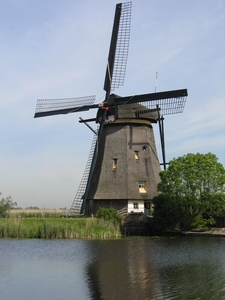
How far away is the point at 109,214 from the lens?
3038 centimetres

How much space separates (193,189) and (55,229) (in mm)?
9115

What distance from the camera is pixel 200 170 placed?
2961 cm

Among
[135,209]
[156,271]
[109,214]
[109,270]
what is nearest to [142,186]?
[135,209]

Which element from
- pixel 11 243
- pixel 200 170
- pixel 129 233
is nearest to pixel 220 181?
pixel 200 170

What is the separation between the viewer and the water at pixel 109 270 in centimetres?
1243

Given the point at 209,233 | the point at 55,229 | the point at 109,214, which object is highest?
the point at 109,214

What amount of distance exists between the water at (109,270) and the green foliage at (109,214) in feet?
19.7

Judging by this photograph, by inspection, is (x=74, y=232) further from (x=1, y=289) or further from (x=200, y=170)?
(x=1, y=289)

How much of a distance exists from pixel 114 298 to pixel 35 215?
23.5 metres

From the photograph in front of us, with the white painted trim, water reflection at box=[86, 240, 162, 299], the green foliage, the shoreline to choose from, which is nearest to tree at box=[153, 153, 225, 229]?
the shoreline

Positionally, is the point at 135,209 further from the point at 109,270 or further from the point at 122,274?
the point at 122,274

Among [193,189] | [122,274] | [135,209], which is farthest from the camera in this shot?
[135,209]

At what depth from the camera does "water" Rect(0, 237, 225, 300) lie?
12.4m

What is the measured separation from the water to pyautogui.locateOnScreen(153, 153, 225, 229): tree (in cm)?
605
